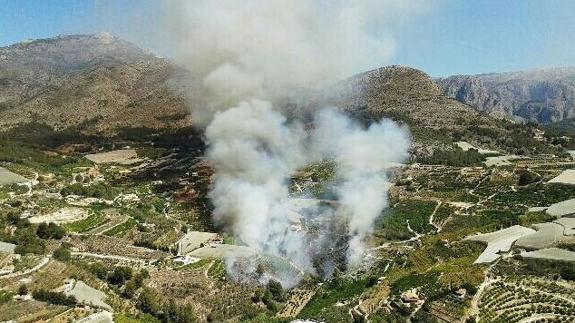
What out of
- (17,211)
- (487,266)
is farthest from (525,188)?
(17,211)

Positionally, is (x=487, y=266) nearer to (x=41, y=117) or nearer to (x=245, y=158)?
(x=245, y=158)

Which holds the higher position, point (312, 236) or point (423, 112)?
point (423, 112)

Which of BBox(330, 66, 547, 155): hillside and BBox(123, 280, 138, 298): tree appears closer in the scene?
BBox(123, 280, 138, 298): tree

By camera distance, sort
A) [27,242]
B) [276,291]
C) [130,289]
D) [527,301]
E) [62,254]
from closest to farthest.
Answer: [527,301], [130,289], [276,291], [62,254], [27,242]

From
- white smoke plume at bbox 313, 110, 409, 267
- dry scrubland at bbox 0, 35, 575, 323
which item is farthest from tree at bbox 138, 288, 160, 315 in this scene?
white smoke plume at bbox 313, 110, 409, 267

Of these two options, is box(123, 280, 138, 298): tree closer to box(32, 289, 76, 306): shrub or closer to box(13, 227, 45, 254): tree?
box(32, 289, 76, 306): shrub

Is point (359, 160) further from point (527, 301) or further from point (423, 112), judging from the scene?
point (423, 112)

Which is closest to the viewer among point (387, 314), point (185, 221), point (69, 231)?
point (387, 314)

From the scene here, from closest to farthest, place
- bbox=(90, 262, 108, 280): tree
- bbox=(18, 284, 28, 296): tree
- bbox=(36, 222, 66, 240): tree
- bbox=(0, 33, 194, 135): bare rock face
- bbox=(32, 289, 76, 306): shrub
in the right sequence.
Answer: bbox=(32, 289, 76, 306): shrub → bbox=(18, 284, 28, 296): tree → bbox=(90, 262, 108, 280): tree → bbox=(36, 222, 66, 240): tree → bbox=(0, 33, 194, 135): bare rock face

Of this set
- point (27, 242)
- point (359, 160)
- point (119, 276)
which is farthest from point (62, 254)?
point (359, 160)

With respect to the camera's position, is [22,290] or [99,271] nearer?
[22,290]

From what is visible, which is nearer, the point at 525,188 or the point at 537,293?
the point at 537,293
